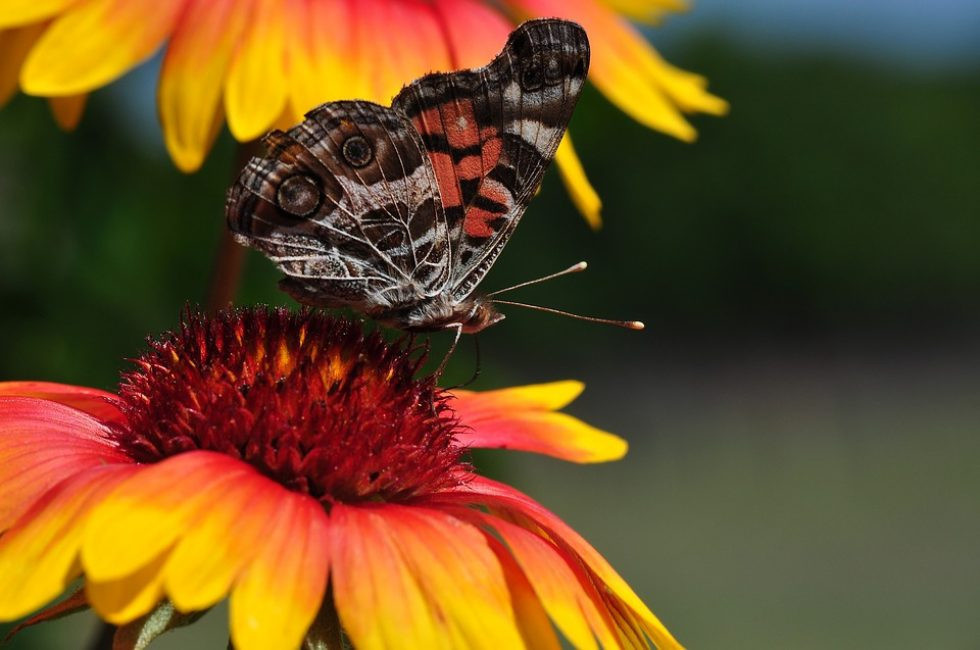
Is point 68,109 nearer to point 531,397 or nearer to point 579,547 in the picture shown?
point 531,397

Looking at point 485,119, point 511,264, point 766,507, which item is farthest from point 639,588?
point 485,119

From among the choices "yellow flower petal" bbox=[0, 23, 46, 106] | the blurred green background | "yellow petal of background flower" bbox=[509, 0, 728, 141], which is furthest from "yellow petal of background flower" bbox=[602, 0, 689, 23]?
the blurred green background

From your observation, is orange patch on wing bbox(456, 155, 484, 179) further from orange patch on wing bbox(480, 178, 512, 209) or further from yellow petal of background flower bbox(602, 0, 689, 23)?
yellow petal of background flower bbox(602, 0, 689, 23)

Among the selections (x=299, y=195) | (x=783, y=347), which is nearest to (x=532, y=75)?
(x=299, y=195)

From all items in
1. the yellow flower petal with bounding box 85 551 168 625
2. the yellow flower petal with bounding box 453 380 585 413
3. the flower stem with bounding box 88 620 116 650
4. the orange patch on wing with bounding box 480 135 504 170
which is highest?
the orange patch on wing with bounding box 480 135 504 170

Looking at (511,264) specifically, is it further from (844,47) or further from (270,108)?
(270,108)
